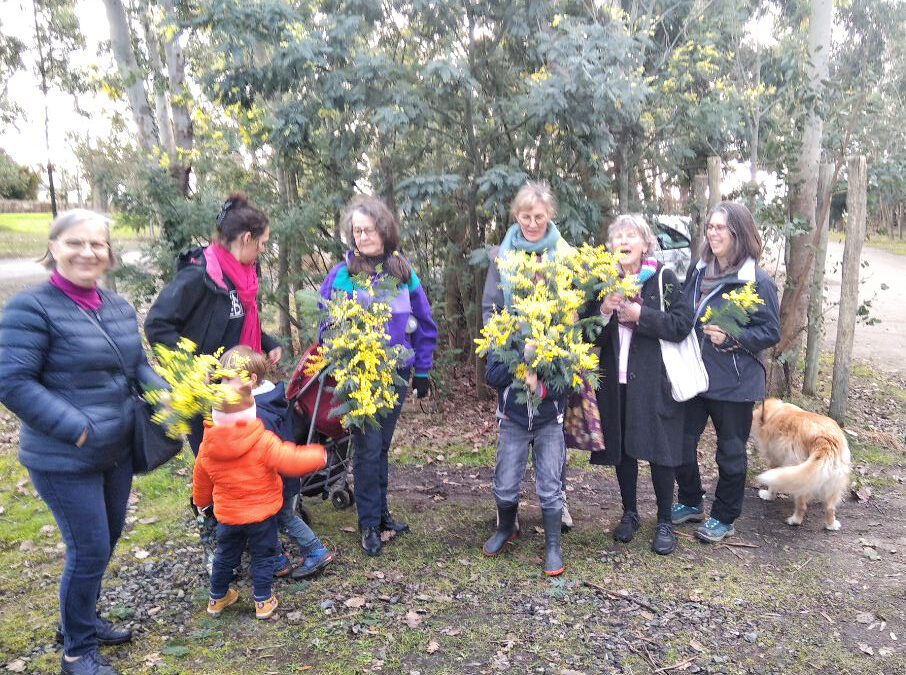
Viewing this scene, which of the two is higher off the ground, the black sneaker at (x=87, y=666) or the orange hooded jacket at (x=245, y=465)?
the orange hooded jacket at (x=245, y=465)

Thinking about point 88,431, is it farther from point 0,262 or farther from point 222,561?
point 0,262

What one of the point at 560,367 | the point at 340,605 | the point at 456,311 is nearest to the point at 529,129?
the point at 456,311

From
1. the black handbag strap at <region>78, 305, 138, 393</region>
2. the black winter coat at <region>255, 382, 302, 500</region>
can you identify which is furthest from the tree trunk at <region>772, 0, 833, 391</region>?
the black handbag strap at <region>78, 305, 138, 393</region>

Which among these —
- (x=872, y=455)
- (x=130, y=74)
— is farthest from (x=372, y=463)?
(x=130, y=74)

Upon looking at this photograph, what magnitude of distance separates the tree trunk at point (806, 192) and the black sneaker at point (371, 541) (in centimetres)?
506

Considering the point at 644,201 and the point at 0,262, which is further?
the point at 0,262

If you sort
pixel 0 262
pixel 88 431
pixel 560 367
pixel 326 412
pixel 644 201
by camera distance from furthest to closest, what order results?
pixel 0 262 → pixel 644 201 → pixel 326 412 → pixel 560 367 → pixel 88 431

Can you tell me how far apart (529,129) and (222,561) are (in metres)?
4.34

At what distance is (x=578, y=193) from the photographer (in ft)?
20.4

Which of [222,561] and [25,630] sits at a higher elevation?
[222,561]

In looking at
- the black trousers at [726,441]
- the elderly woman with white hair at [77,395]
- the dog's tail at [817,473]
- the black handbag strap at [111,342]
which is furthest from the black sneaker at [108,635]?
the dog's tail at [817,473]

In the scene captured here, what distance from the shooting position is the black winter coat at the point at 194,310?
11.3ft

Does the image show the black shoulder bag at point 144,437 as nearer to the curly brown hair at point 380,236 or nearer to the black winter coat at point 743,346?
the curly brown hair at point 380,236

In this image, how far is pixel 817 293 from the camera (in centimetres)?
748
